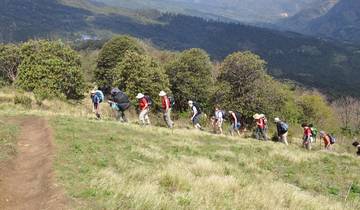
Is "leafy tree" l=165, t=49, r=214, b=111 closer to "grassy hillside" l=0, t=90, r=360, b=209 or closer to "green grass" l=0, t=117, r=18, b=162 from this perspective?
"grassy hillside" l=0, t=90, r=360, b=209

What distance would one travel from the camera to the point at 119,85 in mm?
51000

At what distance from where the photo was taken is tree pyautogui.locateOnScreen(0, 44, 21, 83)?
218ft

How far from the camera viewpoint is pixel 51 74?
157 ft

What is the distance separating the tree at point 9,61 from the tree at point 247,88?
29174mm

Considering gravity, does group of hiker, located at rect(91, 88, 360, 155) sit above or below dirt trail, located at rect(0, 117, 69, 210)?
below

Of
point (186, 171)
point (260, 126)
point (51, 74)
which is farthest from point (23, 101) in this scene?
point (186, 171)

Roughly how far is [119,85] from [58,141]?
117 ft

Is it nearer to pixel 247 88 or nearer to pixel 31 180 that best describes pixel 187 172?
pixel 31 180

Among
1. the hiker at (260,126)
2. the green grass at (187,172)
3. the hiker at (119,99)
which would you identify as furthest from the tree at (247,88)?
the hiker at (119,99)

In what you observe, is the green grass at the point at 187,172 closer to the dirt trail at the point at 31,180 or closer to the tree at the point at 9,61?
the dirt trail at the point at 31,180

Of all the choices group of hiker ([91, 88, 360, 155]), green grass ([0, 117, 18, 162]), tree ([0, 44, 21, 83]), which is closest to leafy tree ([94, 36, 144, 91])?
tree ([0, 44, 21, 83])

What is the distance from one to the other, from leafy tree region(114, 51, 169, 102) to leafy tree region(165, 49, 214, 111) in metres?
6.41

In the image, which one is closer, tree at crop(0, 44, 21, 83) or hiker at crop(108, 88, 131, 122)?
hiker at crop(108, 88, 131, 122)

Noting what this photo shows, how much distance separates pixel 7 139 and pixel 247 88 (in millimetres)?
37447
